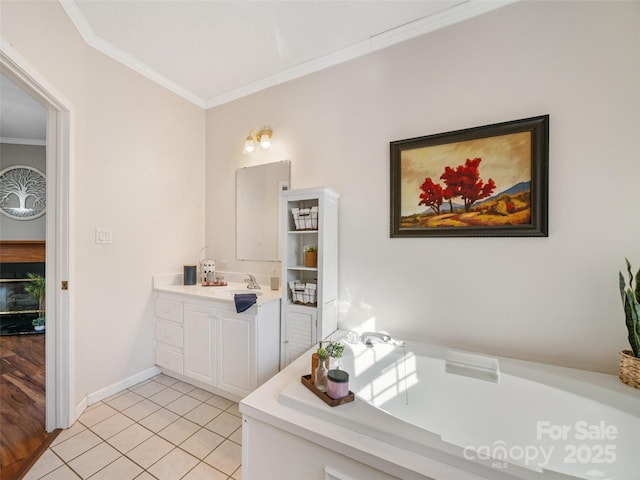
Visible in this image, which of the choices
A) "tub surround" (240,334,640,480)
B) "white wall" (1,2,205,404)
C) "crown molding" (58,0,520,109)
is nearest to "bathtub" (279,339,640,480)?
"tub surround" (240,334,640,480)

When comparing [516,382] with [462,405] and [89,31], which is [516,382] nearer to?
[462,405]

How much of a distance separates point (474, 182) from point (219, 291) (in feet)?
6.89

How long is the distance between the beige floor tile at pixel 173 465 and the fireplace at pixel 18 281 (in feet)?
11.1

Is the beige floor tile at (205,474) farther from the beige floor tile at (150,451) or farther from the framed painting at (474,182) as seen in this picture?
the framed painting at (474,182)

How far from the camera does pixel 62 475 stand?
1.38m

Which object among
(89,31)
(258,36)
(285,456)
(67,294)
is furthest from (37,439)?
(258,36)

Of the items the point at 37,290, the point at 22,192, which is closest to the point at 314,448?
the point at 37,290

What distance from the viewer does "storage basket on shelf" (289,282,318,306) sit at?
192 cm

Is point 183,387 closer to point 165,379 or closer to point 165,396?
point 165,396

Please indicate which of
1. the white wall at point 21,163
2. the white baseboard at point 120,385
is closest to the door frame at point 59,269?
the white baseboard at point 120,385

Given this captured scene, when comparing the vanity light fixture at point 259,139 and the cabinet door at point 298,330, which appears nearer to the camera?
the cabinet door at point 298,330

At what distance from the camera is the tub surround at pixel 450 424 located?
2.81ft

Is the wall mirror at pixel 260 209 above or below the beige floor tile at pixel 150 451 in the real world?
above

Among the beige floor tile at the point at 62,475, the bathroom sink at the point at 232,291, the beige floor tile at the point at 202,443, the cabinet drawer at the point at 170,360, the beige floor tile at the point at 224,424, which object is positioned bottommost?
the beige floor tile at the point at 224,424
